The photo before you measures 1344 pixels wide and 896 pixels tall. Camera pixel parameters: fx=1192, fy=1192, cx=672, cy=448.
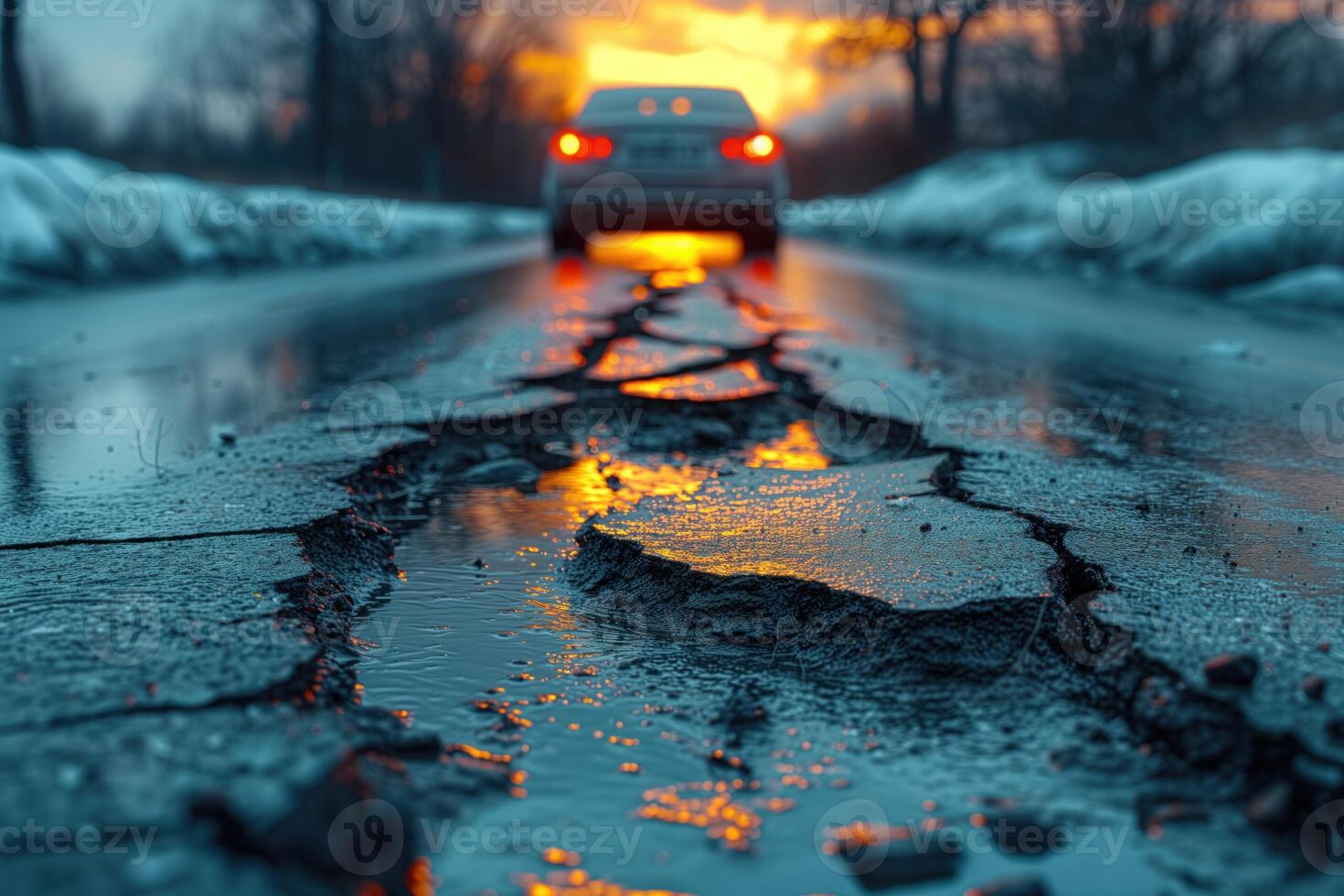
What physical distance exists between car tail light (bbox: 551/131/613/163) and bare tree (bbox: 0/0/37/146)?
8445 mm

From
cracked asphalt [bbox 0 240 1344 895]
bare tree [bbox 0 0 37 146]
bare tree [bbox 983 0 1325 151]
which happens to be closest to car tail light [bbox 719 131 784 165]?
cracked asphalt [bbox 0 240 1344 895]

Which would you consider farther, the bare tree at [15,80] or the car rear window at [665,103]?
the bare tree at [15,80]

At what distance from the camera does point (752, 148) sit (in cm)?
875

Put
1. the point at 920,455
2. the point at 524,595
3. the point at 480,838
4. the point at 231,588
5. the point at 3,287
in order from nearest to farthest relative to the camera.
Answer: the point at 480,838 < the point at 231,588 < the point at 524,595 < the point at 920,455 < the point at 3,287

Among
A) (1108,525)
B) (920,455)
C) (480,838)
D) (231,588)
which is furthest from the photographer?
(920,455)

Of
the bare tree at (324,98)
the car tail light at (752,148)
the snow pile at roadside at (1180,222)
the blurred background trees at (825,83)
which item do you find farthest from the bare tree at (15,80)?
the snow pile at roadside at (1180,222)

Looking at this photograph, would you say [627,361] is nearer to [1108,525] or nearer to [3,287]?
[1108,525]

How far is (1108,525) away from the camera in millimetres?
2152

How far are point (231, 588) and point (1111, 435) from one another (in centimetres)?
222

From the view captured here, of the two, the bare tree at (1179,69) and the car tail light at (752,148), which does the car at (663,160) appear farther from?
the bare tree at (1179,69)

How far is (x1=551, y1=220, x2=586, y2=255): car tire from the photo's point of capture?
9719mm

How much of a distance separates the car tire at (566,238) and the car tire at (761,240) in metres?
1.41

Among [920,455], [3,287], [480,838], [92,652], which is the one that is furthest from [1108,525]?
[3,287]

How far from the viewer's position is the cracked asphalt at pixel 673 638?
3.67 feet
